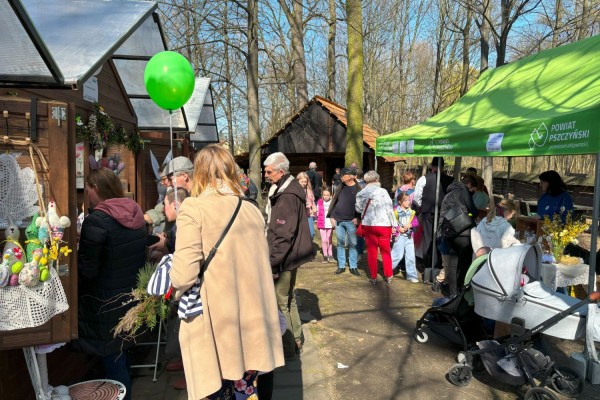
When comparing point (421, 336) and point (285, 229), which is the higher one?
point (285, 229)

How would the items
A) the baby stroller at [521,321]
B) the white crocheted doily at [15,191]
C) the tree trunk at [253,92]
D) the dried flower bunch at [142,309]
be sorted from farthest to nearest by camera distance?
1. the tree trunk at [253,92]
2. the baby stroller at [521,321]
3. the dried flower bunch at [142,309]
4. the white crocheted doily at [15,191]

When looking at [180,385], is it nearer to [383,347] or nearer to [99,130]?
[383,347]

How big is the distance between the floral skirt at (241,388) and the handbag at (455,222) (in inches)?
165

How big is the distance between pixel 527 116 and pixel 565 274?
1.82 metres

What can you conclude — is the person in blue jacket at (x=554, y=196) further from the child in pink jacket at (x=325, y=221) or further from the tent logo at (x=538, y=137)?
the child in pink jacket at (x=325, y=221)

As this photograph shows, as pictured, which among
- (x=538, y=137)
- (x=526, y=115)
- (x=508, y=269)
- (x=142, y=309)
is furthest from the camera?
(x=526, y=115)

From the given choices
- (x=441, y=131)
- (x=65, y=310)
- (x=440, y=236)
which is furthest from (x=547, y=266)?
(x=65, y=310)

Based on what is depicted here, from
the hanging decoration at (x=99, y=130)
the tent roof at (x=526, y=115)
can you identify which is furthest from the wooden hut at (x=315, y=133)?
the hanging decoration at (x=99, y=130)

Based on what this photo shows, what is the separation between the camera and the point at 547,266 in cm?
488

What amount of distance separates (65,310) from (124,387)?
3.06 ft

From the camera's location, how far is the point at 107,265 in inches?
112

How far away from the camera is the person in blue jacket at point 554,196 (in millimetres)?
5891

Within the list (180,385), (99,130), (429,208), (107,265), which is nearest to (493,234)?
(429,208)

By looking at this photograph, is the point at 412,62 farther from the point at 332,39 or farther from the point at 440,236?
the point at 440,236
